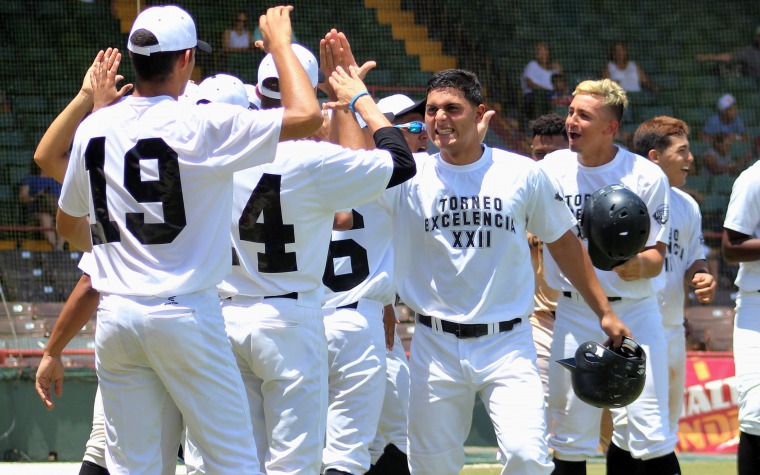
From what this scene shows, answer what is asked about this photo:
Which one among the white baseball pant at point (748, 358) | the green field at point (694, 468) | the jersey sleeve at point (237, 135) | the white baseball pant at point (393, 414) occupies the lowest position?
the green field at point (694, 468)

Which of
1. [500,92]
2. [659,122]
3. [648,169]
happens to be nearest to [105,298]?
[648,169]

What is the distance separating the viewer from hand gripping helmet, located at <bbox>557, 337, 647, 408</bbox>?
4988 mm

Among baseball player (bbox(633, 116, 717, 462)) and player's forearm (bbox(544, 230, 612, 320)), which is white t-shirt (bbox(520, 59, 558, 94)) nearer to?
baseball player (bbox(633, 116, 717, 462))

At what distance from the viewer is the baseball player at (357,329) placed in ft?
16.9

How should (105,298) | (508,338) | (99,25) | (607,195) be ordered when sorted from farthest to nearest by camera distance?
(99,25), (607,195), (508,338), (105,298)

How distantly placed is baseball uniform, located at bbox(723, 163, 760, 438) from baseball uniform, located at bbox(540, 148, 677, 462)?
1.25 feet

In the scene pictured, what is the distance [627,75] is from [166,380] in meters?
10.2

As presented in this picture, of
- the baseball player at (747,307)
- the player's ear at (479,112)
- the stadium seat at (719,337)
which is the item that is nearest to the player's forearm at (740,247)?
the baseball player at (747,307)

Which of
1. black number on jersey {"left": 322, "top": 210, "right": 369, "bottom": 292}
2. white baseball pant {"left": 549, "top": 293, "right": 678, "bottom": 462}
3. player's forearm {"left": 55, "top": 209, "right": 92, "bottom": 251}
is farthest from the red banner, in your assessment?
player's forearm {"left": 55, "top": 209, "right": 92, "bottom": 251}

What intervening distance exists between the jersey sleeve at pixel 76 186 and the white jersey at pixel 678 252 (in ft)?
12.6

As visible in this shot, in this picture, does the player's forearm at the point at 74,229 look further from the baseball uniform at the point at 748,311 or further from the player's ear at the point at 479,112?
the baseball uniform at the point at 748,311

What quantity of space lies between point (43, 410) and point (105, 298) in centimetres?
484

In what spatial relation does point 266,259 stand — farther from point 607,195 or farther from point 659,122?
point 659,122

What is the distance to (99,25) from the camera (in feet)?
38.1
